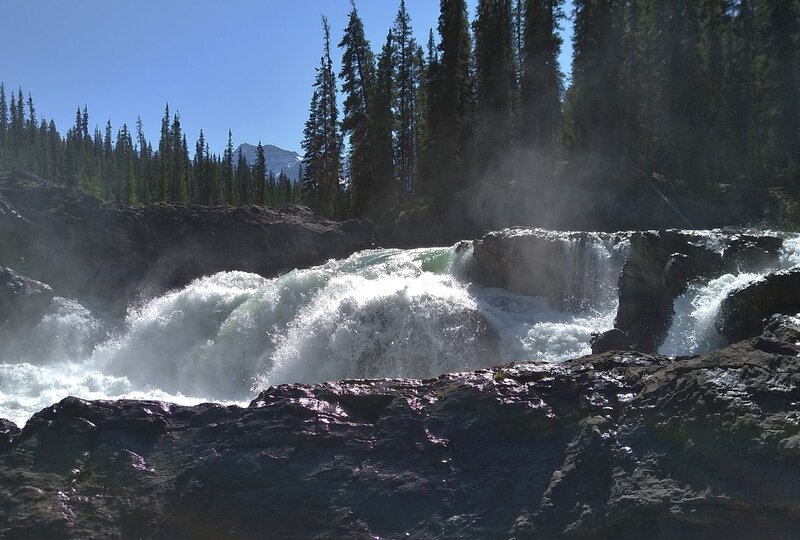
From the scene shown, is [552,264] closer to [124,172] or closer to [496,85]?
[496,85]

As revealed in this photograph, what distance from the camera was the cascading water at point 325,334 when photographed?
50.5ft

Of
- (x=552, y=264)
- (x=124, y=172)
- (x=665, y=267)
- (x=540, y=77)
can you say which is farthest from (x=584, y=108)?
(x=124, y=172)

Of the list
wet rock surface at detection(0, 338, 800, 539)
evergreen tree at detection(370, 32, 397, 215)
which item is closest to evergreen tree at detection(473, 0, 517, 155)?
evergreen tree at detection(370, 32, 397, 215)

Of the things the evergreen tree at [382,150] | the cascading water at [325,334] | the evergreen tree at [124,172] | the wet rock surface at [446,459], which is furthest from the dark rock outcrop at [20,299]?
the evergreen tree at [124,172]

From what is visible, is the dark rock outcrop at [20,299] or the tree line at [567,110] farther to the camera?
the tree line at [567,110]

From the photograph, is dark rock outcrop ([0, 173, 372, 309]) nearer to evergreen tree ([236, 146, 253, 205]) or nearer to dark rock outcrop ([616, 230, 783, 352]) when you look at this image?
dark rock outcrop ([616, 230, 783, 352])

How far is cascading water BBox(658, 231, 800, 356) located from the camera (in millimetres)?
11766

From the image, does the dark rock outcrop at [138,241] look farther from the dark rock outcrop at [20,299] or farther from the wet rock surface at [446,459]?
the wet rock surface at [446,459]

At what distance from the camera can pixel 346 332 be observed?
1598 cm

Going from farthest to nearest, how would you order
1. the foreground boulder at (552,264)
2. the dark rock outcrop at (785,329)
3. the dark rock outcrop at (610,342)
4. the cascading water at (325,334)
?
the foreground boulder at (552,264) → the cascading water at (325,334) → the dark rock outcrop at (610,342) → the dark rock outcrop at (785,329)

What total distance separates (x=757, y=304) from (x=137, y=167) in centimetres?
10040

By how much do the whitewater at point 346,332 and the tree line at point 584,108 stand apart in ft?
52.0

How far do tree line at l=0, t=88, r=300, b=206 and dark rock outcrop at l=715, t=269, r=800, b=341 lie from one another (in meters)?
52.1

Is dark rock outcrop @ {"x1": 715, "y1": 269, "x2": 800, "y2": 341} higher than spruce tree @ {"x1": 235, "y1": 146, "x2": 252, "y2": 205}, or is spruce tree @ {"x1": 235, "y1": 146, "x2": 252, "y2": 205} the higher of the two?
spruce tree @ {"x1": 235, "y1": 146, "x2": 252, "y2": 205}
